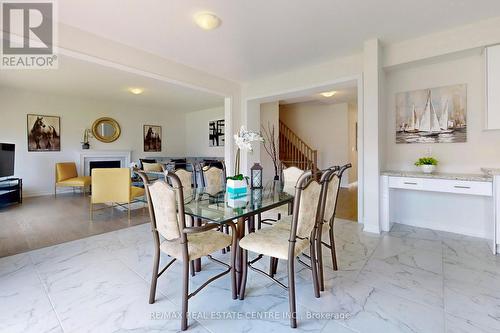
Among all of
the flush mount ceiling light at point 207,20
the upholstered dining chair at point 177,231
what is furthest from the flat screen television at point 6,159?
the upholstered dining chair at point 177,231

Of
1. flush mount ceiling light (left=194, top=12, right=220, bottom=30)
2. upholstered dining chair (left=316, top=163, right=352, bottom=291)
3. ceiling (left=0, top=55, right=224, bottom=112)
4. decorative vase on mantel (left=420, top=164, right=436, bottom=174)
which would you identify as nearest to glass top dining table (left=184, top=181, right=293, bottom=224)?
upholstered dining chair (left=316, top=163, right=352, bottom=291)

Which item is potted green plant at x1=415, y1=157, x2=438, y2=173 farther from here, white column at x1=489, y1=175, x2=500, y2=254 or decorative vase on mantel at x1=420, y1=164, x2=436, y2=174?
white column at x1=489, y1=175, x2=500, y2=254

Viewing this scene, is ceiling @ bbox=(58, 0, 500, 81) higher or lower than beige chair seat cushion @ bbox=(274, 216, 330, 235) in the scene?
higher

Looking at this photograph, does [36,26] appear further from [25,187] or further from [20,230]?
[25,187]

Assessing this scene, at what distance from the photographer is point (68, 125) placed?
6371 mm

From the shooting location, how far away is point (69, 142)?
6402mm

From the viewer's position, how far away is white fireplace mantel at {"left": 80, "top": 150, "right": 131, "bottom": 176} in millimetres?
6547

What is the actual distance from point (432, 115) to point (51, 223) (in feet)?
18.4

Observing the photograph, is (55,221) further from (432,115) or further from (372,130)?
(432,115)

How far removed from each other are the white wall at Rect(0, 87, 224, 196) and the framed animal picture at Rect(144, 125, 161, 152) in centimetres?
15

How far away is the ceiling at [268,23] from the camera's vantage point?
2.40 metres

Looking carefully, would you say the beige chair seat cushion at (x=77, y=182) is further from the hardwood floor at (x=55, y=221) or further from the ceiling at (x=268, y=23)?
the ceiling at (x=268, y=23)

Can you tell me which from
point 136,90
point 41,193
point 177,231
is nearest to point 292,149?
point 136,90

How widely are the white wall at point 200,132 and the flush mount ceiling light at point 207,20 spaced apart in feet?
16.3
